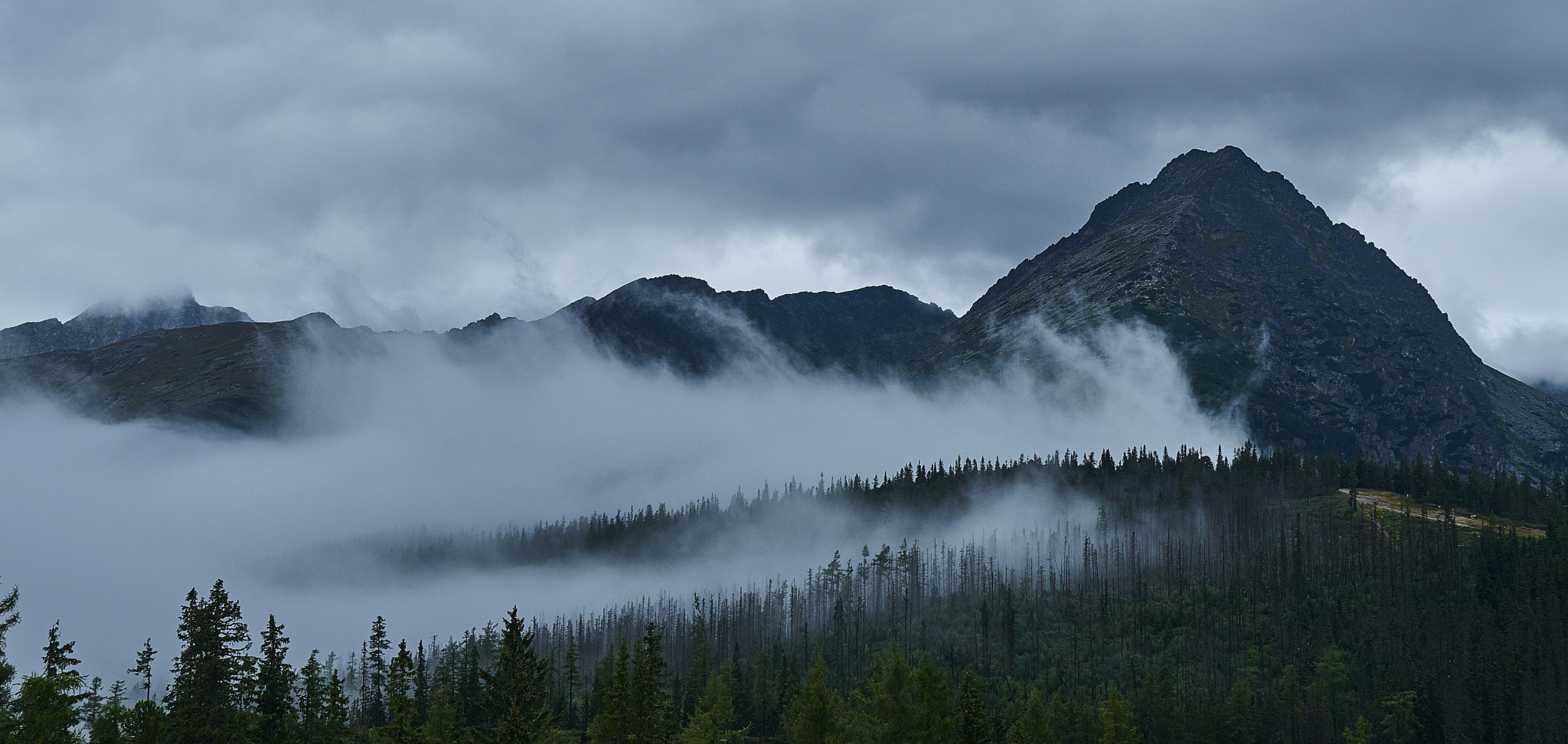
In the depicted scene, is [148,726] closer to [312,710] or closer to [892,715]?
[312,710]

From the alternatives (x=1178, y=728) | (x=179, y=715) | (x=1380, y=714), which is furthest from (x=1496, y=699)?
(x=179, y=715)

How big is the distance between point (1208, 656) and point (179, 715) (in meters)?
179

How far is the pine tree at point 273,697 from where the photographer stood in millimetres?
68000

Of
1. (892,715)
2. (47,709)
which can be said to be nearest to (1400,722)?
(892,715)

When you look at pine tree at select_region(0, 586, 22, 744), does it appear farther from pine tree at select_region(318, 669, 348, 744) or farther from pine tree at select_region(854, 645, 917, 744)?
pine tree at select_region(854, 645, 917, 744)

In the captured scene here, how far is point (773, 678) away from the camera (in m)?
188

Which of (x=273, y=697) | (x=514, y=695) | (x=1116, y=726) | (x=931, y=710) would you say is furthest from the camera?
(x=1116, y=726)

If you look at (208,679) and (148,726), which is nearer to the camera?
(148,726)

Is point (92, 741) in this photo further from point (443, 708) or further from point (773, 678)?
point (773, 678)

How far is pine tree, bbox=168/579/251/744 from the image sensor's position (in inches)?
2452

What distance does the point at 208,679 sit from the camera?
6347cm

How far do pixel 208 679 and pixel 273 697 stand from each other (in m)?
6.37

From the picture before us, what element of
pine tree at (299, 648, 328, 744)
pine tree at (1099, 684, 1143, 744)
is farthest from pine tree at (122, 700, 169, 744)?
pine tree at (1099, 684, 1143, 744)

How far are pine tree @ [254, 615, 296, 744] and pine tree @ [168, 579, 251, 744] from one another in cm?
194
